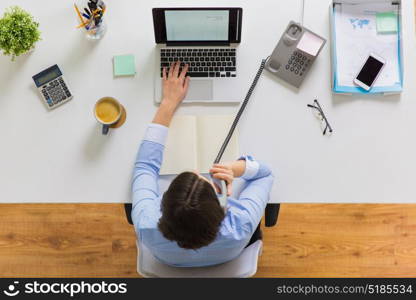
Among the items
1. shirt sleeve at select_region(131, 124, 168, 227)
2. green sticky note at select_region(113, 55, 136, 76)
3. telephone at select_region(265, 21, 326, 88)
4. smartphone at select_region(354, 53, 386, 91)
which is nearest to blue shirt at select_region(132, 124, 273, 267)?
shirt sleeve at select_region(131, 124, 168, 227)

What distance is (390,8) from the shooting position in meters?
1.36

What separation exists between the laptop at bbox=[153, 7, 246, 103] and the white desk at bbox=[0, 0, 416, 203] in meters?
0.03

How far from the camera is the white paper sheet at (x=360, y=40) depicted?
1.34 m

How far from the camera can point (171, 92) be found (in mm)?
1318

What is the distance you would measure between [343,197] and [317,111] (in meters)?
0.29

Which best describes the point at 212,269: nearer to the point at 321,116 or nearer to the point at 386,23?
the point at 321,116

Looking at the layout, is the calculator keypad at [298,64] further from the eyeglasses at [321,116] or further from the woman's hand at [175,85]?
the woman's hand at [175,85]

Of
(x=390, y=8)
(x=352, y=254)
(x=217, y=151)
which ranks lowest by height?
(x=352, y=254)

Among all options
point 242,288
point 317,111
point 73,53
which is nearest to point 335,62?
point 317,111

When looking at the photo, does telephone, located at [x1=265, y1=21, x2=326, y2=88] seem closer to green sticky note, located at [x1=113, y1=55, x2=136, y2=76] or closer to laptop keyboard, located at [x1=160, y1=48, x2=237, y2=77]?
laptop keyboard, located at [x1=160, y1=48, x2=237, y2=77]

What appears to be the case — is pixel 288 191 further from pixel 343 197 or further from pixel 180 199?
pixel 180 199

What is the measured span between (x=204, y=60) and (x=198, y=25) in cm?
11

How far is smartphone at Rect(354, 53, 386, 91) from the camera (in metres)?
1.32

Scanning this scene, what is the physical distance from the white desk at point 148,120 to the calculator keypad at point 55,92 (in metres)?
0.03
